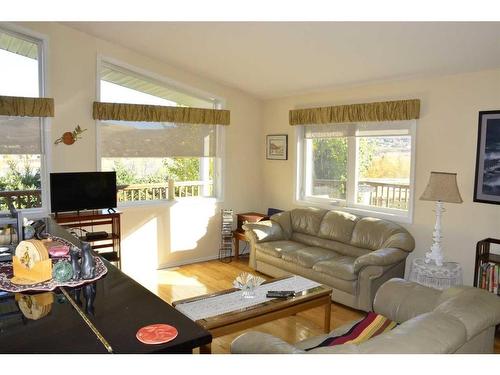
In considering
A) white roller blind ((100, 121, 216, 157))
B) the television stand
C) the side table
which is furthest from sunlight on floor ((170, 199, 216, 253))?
the side table

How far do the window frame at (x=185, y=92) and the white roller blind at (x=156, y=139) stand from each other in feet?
0.29

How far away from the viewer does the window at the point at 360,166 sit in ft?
16.0

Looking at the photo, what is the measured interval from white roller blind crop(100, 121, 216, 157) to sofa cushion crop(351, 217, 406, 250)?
2.41 meters

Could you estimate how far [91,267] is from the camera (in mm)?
2246

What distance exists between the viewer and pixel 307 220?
219 inches

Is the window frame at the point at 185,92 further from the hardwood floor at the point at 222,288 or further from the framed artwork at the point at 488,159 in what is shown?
the framed artwork at the point at 488,159

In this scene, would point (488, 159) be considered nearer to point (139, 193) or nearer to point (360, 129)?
point (360, 129)


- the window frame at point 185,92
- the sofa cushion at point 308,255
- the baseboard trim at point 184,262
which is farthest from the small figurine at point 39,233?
the baseboard trim at point 184,262

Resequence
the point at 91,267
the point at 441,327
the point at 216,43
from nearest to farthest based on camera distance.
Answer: the point at 441,327 < the point at 91,267 < the point at 216,43

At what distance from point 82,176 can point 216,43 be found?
2087 millimetres

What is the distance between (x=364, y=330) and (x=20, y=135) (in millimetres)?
4125
